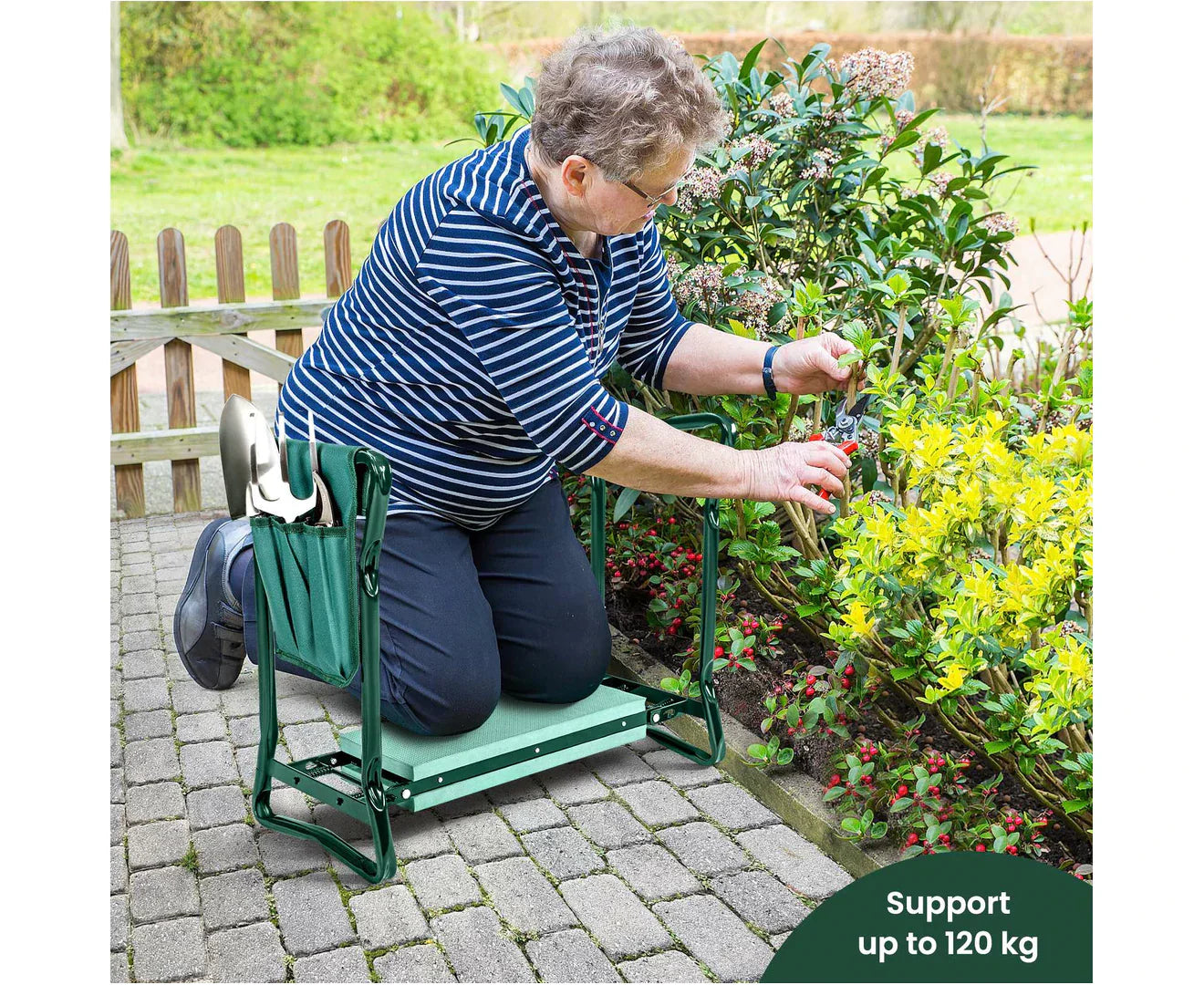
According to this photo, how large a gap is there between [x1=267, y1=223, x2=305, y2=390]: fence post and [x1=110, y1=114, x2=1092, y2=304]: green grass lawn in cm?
653

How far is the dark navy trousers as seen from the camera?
2.58 metres

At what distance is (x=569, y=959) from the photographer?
2.07 metres

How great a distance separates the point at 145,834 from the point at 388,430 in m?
1.02

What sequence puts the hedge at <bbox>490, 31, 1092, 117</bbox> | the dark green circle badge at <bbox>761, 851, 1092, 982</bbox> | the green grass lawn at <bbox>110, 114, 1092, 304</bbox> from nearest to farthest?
the dark green circle badge at <bbox>761, 851, 1092, 982</bbox>
the green grass lawn at <bbox>110, 114, 1092, 304</bbox>
the hedge at <bbox>490, 31, 1092, 117</bbox>

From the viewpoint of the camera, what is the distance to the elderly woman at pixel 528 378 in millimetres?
2322

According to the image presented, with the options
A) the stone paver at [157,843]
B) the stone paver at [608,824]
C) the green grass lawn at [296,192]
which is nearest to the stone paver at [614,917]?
the stone paver at [608,824]

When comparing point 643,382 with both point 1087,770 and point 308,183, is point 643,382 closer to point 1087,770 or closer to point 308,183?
point 1087,770

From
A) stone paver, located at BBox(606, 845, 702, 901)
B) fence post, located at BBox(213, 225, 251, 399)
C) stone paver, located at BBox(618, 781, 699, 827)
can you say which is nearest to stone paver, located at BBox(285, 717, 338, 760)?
stone paver, located at BBox(618, 781, 699, 827)

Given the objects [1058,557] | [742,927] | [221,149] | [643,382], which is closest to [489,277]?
[643,382]

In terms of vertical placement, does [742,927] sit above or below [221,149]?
below

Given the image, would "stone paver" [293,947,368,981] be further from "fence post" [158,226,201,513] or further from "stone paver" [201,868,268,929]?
"fence post" [158,226,201,513]

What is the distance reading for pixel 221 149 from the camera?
1502 centimetres

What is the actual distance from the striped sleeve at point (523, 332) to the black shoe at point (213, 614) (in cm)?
98

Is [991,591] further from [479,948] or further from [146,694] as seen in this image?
[146,694]
